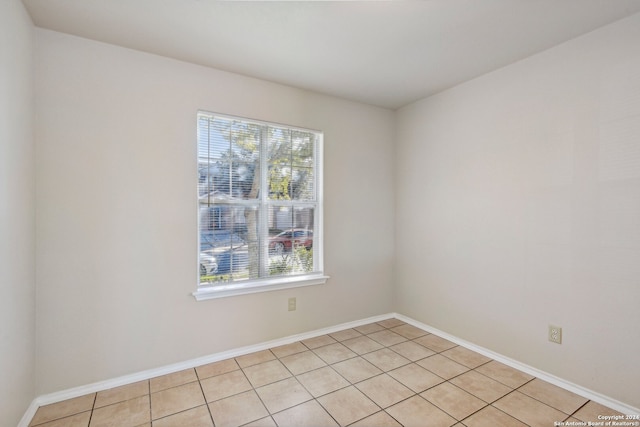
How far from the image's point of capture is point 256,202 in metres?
2.79

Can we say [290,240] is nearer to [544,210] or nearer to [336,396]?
[336,396]

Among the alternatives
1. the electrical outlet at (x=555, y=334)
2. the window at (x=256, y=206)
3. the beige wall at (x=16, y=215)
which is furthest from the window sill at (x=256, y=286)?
the electrical outlet at (x=555, y=334)

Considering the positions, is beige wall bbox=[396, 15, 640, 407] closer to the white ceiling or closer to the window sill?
the white ceiling

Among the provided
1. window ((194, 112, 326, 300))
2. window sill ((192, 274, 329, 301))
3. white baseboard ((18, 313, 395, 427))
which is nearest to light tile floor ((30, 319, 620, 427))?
white baseboard ((18, 313, 395, 427))

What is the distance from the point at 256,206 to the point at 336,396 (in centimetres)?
167

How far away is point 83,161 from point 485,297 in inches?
131

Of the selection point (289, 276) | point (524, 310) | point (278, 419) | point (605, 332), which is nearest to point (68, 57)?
point (289, 276)

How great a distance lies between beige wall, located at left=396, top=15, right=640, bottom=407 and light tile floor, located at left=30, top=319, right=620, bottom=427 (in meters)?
0.34

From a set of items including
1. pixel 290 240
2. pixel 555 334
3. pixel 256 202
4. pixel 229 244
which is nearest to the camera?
pixel 555 334

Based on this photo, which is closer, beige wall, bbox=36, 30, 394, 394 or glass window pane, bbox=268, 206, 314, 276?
beige wall, bbox=36, 30, 394, 394

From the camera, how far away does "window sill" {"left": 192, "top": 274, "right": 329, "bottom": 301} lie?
97.7 inches

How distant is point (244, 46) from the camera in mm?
2188

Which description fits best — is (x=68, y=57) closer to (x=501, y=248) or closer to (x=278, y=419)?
(x=278, y=419)

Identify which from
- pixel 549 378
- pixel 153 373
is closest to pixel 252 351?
pixel 153 373
